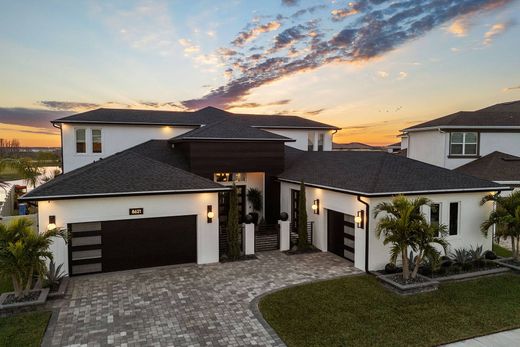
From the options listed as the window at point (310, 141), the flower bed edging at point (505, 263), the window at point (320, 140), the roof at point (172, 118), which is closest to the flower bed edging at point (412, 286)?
the flower bed edging at point (505, 263)

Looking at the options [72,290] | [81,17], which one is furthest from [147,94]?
[72,290]

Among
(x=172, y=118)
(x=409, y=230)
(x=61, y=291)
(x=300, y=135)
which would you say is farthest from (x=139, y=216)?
(x=300, y=135)

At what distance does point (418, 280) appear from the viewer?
35.0 feet

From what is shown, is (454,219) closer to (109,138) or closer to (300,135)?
(300,135)

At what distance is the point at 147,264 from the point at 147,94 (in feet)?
58.6

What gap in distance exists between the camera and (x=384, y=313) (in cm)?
878

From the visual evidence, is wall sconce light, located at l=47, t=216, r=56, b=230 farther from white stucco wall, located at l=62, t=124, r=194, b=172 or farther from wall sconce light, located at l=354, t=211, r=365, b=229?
wall sconce light, located at l=354, t=211, r=365, b=229

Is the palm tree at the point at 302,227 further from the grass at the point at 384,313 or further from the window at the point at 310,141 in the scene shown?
the window at the point at 310,141

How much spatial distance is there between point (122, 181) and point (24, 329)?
566cm

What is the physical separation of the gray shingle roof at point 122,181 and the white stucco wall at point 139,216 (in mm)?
346

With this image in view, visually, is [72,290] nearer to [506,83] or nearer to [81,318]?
[81,318]

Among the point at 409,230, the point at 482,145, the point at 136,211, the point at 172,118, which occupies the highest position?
the point at 172,118

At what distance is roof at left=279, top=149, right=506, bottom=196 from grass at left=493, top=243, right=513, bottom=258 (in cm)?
329

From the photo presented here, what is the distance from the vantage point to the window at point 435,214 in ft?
42.9
